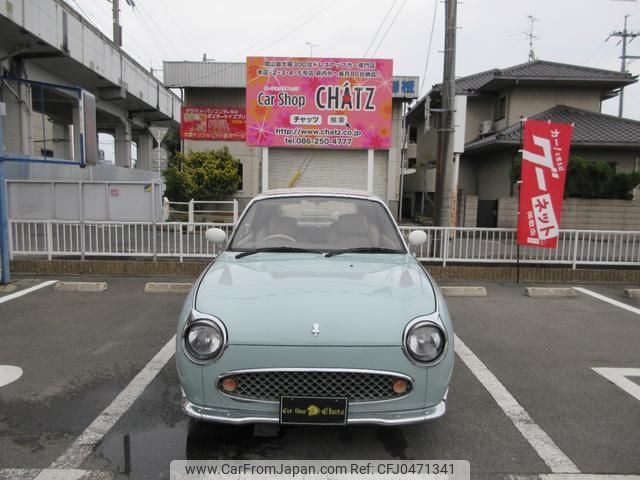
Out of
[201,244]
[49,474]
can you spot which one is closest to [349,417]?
[49,474]

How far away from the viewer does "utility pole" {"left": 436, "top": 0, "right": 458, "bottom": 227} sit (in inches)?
338

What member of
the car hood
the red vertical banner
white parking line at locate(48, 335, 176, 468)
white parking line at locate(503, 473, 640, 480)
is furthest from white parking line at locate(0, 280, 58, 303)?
the red vertical banner

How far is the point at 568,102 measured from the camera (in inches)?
765

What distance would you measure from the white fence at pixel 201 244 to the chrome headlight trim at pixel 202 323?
19.0ft

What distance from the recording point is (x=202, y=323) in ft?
8.78

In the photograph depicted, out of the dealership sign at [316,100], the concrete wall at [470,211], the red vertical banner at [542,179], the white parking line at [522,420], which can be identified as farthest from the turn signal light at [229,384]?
the concrete wall at [470,211]

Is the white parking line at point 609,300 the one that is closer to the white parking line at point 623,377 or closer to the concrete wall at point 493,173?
the white parking line at point 623,377

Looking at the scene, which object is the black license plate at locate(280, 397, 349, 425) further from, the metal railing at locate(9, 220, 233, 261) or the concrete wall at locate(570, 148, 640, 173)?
the concrete wall at locate(570, 148, 640, 173)

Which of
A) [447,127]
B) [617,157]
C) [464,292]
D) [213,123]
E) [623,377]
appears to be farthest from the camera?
[213,123]

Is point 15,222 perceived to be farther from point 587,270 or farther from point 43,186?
point 587,270

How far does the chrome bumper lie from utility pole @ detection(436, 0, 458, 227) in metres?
6.79

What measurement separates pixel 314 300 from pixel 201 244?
20.6 feet

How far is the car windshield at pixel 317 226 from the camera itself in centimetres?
393

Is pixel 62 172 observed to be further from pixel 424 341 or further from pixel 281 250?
pixel 424 341
